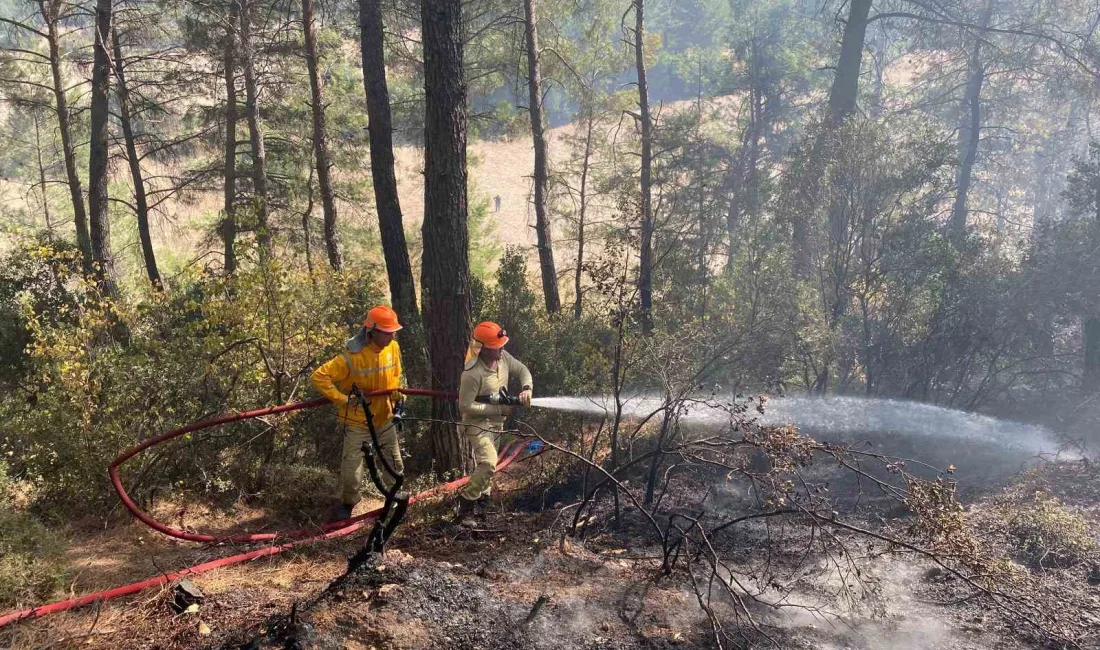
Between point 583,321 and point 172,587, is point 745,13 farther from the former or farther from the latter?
point 172,587

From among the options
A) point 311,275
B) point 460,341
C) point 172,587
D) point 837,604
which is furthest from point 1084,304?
point 172,587

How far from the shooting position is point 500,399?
17.6 feet

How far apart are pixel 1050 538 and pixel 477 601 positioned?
544cm

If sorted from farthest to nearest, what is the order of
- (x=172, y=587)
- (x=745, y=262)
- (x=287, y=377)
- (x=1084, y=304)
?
(x=745, y=262)
(x=1084, y=304)
(x=287, y=377)
(x=172, y=587)

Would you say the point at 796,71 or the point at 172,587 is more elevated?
the point at 796,71

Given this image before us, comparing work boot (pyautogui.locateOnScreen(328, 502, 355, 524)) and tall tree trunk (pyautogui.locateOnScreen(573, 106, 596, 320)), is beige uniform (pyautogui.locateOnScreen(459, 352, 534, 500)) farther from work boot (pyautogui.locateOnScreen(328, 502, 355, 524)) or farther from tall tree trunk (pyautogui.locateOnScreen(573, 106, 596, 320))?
tall tree trunk (pyautogui.locateOnScreen(573, 106, 596, 320))

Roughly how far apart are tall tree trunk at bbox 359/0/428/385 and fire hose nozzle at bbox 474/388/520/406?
352cm

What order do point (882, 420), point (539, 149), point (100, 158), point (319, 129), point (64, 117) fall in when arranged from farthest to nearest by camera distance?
1. point (539, 149)
2. point (64, 117)
3. point (319, 129)
4. point (882, 420)
5. point (100, 158)

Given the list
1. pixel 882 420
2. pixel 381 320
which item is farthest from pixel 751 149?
pixel 381 320

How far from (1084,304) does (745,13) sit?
807 inches

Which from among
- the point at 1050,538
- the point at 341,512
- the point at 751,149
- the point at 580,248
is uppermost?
the point at 751,149

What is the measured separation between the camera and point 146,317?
7496mm

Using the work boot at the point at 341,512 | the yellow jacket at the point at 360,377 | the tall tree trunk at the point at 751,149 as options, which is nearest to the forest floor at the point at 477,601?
the work boot at the point at 341,512

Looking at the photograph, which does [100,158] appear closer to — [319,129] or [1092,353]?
[319,129]
